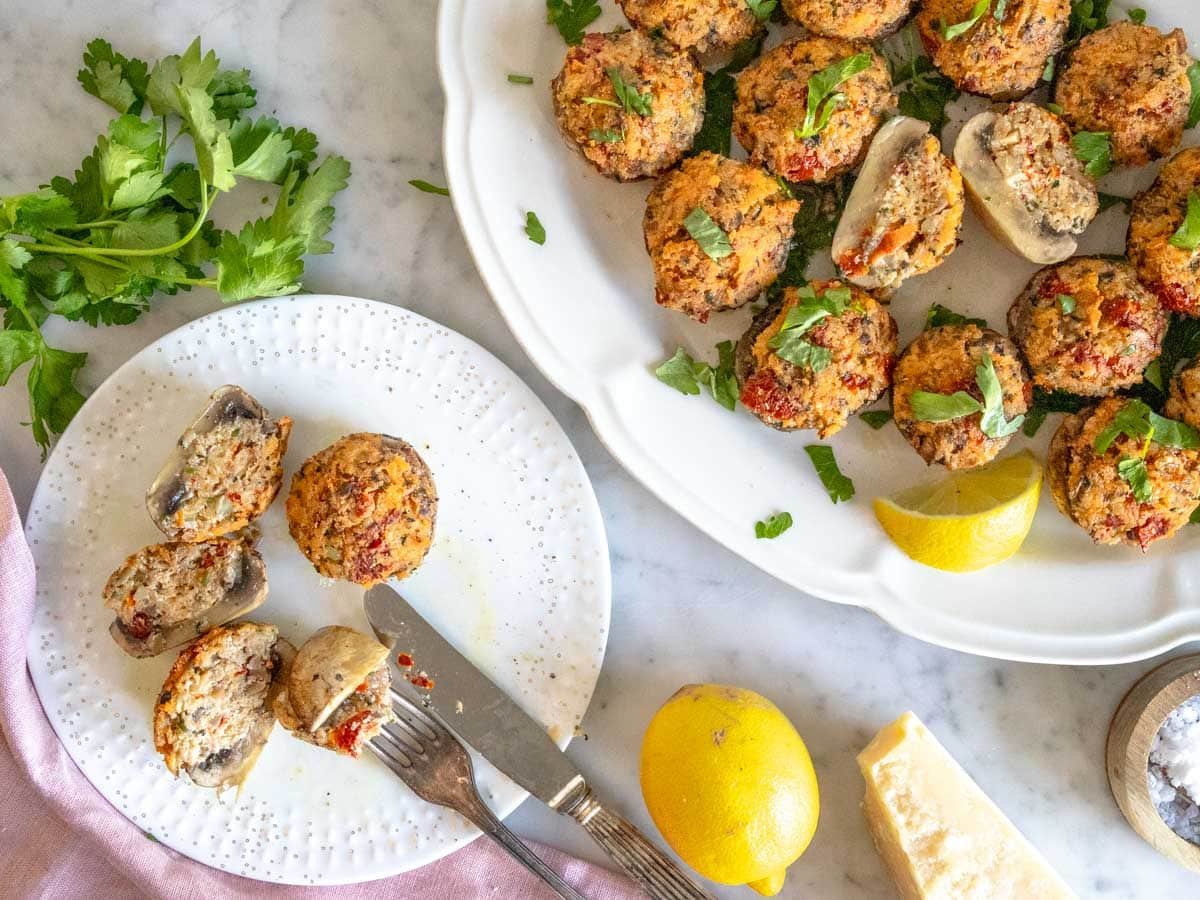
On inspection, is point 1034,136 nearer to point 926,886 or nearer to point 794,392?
point 794,392

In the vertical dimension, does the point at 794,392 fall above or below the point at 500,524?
above

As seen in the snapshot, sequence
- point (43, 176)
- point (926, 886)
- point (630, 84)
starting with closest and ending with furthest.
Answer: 1. point (630, 84)
2. point (926, 886)
3. point (43, 176)

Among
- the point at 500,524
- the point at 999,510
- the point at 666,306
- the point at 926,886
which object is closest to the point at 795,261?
the point at 666,306

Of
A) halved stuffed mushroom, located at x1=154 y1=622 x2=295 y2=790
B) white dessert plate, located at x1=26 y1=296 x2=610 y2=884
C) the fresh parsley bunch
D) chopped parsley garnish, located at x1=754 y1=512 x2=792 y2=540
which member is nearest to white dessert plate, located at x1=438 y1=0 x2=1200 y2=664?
chopped parsley garnish, located at x1=754 y1=512 x2=792 y2=540

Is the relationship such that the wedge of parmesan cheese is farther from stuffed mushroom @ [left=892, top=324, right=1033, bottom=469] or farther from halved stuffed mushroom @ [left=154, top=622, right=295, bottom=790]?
Result: halved stuffed mushroom @ [left=154, top=622, right=295, bottom=790]

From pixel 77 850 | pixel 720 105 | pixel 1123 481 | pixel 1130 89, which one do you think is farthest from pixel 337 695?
pixel 1130 89

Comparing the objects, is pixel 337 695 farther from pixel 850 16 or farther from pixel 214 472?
pixel 850 16

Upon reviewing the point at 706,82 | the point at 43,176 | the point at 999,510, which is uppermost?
the point at 43,176
